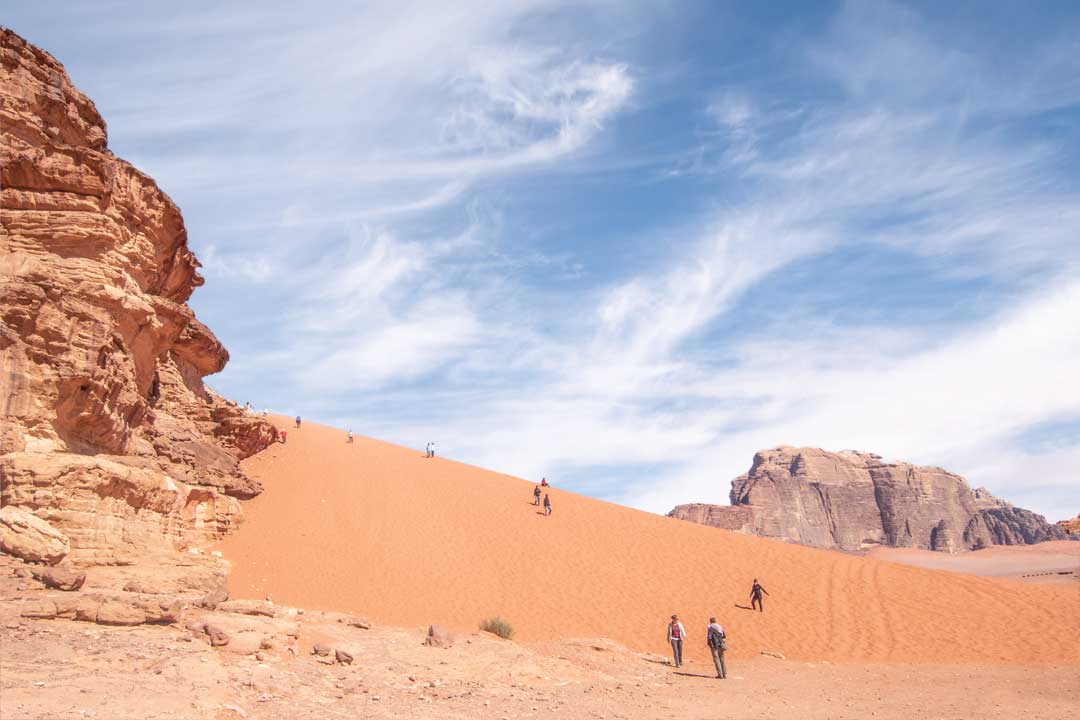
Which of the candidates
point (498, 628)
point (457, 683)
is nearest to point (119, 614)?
point (457, 683)

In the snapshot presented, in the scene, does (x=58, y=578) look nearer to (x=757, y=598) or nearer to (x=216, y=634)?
(x=216, y=634)

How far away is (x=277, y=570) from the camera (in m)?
17.1

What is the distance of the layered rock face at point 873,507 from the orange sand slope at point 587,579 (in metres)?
65.0

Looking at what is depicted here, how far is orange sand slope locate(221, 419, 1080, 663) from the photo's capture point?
54.5ft

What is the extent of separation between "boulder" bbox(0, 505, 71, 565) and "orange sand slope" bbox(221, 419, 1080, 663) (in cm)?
735

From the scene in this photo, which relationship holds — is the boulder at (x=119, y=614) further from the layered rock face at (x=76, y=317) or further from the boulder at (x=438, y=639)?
the boulder at (x=438, y=639)

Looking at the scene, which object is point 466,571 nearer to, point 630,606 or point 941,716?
point 630,606

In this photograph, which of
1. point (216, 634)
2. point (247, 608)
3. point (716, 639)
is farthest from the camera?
point (716, 639)

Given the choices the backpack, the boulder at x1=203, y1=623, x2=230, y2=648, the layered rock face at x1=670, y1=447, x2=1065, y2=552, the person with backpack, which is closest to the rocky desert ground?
the boulder at x1=203, y1=623, x2=230, y2=648

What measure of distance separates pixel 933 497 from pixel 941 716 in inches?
4036

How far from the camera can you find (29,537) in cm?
822

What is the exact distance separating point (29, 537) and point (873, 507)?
350ft

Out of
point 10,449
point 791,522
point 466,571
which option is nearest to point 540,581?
point 466,571

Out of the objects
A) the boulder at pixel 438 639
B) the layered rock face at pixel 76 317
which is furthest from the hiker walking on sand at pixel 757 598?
the layered rock face at pixel 76 317
